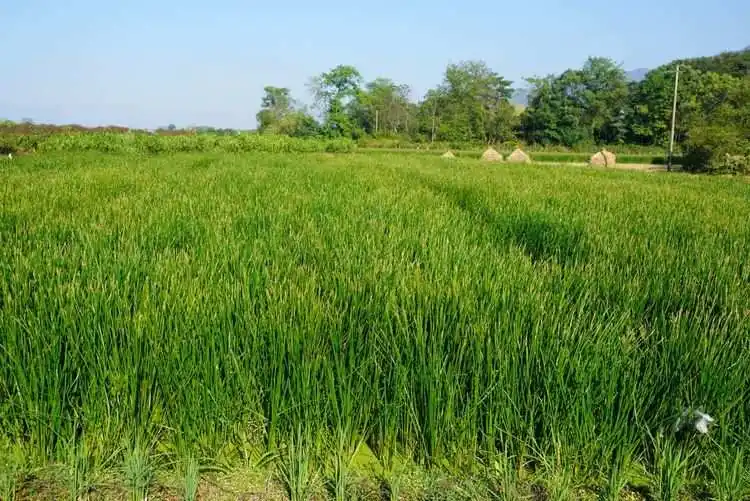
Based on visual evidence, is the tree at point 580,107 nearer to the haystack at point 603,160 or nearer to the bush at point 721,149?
the haystack at point 603,160

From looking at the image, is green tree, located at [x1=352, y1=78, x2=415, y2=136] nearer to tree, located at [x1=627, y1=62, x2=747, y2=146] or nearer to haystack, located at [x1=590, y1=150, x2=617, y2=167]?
tree, located at [x1=627, y1=62, x2=747, y2=146]

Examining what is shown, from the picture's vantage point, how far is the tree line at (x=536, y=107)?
5481 centimetres

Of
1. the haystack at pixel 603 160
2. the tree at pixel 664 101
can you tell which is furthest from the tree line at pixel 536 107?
the haystack at pixel 603 160

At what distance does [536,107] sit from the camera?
207 feet

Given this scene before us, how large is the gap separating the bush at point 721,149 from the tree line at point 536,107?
2404cm

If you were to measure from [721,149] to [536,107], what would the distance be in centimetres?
4042

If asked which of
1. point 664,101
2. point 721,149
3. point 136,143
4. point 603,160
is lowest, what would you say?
point 603,160

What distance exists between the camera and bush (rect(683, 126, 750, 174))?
24016mm

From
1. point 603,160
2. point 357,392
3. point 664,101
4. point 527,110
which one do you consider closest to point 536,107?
point 527,110

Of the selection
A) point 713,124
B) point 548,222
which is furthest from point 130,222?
point 713,124

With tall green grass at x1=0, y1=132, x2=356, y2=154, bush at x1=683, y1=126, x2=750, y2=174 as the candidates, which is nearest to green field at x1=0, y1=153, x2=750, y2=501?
tall green grass at x1=0, y1=132, x2=356, y2=154

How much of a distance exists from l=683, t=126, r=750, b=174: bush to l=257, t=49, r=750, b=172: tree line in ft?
78.9

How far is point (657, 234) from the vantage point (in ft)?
13.9

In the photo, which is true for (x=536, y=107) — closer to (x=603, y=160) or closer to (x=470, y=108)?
(x=470, y=108)
